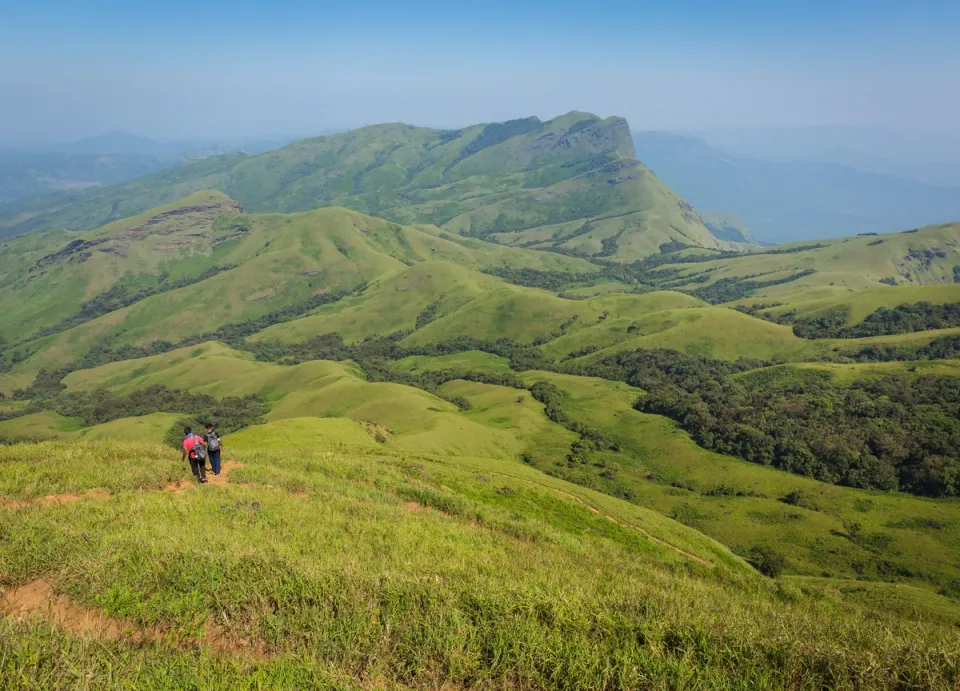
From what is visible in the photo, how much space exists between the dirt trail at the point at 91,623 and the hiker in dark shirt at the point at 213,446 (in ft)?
45.2

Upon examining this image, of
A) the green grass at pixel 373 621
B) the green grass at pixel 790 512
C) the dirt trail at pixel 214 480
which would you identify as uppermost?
the green grass at pixel 373 621

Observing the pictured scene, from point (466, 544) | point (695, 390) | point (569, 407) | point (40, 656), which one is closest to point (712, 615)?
point (466, 544)

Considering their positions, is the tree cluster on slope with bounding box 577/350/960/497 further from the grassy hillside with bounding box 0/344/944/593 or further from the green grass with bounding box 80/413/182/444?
the green grass with bounding box 80/413/182/444

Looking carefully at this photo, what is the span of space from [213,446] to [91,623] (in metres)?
16.3

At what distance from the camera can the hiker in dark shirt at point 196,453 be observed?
2537 cm

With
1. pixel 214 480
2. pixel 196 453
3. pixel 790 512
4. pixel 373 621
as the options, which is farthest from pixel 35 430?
pixel 790 512

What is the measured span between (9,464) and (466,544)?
900 inches

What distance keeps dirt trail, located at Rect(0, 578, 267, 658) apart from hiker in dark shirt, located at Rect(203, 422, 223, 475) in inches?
543

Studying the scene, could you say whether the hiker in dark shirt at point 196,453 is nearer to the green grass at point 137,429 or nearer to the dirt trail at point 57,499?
the dirt trail at point 57,499

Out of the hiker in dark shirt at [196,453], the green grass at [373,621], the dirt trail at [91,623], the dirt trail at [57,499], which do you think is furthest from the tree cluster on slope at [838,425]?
the dirt trail at [57,499]

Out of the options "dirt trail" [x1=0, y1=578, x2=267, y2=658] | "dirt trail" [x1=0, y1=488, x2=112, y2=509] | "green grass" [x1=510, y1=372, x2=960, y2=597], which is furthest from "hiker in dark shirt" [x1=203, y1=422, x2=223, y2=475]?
"green grass" [x1=510, y1=372, x2=960, y2=597]

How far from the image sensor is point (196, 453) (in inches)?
1002

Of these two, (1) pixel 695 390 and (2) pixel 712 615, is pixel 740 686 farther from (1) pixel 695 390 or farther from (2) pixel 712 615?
(1) pixel 695 390

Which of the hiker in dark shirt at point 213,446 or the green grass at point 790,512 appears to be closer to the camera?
the hiker in dark shirt at point 213,446
